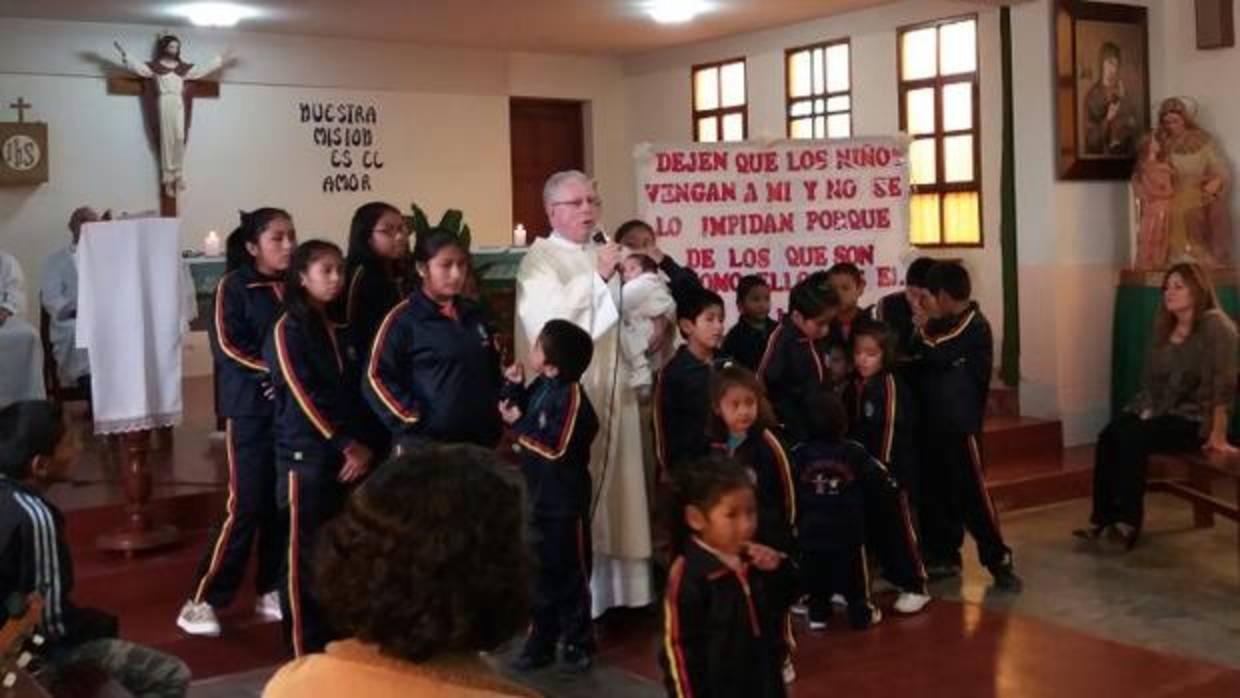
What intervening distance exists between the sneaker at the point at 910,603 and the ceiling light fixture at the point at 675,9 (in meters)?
4.96

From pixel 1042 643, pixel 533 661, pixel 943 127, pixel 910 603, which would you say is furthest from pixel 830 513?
pixel 943 127

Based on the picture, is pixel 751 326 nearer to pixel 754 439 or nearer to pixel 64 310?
pixel 754 439

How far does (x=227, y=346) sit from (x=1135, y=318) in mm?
4957

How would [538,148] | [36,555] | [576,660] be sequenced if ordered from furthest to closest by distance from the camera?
[538,148] < [576,660] < [36,555]

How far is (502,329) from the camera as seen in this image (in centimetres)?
661

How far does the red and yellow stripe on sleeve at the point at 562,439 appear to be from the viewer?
412 centimetres

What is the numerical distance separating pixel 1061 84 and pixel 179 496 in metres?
4.87

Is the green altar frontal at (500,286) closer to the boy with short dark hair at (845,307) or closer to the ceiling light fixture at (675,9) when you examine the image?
the boy with short dark hair at (845,307)

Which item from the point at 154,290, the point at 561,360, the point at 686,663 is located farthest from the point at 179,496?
the point at 686,663

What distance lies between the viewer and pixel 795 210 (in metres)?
5.78

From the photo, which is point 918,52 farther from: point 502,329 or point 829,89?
point 502,329

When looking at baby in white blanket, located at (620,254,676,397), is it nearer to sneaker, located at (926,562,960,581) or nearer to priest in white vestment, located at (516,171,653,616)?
priest in white vestment, located at (516,171,653,616)

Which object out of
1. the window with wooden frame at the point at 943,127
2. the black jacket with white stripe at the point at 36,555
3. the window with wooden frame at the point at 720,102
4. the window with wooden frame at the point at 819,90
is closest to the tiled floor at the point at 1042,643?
the black jacket with white stripe at the point at 36,555

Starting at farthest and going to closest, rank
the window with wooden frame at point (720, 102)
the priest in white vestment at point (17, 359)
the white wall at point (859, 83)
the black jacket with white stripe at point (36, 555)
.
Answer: the window with wooden frame at point (720, 102) < the white wall at point (859, 83) < the priest in white vestment at point (17, 359) < the black jacket with white stripe at point (36, 555)
